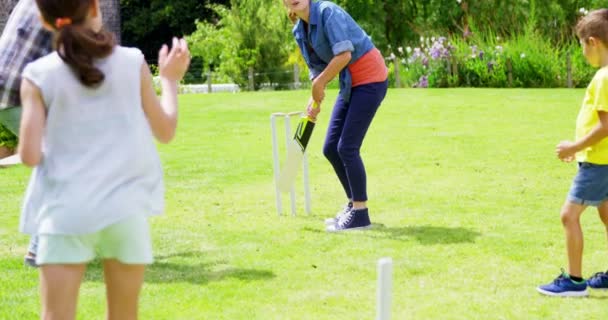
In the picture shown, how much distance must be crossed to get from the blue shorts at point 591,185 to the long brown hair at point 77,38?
9.60ft

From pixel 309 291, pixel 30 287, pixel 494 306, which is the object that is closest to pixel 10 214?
pixel 30 287

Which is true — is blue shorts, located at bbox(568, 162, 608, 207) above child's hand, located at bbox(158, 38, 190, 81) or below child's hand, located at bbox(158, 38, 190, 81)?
below

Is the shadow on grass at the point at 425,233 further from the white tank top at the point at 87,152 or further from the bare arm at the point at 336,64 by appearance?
the white tank top at the point at 87,152

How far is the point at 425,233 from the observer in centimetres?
752

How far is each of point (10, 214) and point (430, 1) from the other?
82.7 feet

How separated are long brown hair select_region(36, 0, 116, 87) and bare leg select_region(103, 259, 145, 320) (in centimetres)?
61

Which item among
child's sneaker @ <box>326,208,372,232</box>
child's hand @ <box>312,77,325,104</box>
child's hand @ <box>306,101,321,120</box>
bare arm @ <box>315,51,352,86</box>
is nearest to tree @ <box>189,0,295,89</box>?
child's hand @ <box>306,101,321,120</box>

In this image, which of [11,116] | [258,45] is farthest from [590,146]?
[258,45]

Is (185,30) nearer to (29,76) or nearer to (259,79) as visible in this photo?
(259,79)

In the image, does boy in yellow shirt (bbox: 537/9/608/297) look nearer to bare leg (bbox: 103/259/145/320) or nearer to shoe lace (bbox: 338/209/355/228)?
shoe lace (bbox: 338/209/355/228)

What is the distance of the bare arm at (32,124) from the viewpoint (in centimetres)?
325

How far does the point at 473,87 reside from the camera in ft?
78.0

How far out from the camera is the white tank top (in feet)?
10.7

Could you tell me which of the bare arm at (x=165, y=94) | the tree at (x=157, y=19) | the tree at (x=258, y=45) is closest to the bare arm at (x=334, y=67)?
the bare arm at (x=165, y=94)
